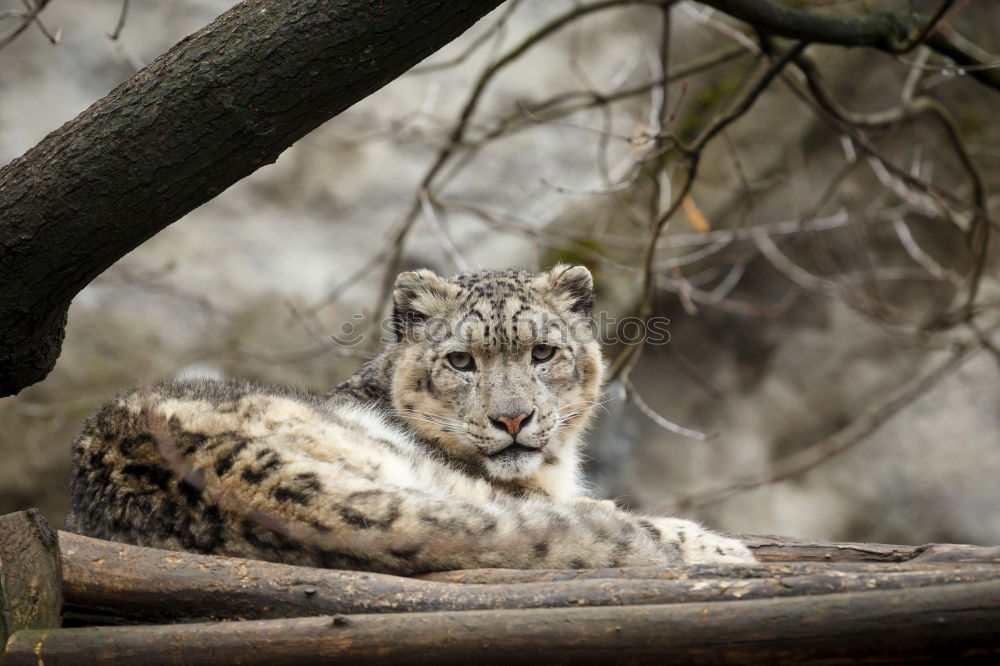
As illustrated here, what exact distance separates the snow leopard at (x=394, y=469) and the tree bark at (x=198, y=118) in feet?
2.32

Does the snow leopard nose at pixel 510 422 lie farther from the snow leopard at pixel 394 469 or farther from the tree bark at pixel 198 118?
the tree bark at pixel 198 118

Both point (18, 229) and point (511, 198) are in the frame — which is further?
point (511, 198)

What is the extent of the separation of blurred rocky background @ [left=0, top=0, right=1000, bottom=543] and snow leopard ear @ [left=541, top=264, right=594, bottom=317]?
387 centimetres

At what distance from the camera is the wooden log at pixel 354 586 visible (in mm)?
3168

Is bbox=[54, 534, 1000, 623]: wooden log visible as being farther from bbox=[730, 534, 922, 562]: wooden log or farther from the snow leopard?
bbox=[730, 534, 922, 562]: wooden log

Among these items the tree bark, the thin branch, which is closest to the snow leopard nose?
the tree bark

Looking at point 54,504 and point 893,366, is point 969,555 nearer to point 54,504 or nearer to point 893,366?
point 893,366

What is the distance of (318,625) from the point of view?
10.4 feet

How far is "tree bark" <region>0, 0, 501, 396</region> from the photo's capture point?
3.48 metres

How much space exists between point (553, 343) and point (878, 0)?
6513 millimetres

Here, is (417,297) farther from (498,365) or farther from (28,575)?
(28,575)

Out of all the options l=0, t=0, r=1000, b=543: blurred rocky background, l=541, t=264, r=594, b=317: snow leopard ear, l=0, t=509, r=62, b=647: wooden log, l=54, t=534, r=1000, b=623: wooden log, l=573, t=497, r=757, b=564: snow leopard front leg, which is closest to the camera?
l=54, t=534, r=1000, b=623: wooden log

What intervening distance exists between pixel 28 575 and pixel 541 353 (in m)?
2.71

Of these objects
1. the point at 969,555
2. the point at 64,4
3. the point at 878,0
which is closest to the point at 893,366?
the point at 878,0
